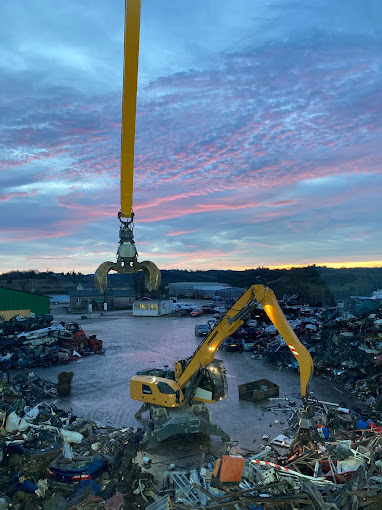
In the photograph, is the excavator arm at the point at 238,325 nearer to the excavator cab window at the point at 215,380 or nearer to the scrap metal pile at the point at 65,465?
the excavator cab window at the point at 215,380

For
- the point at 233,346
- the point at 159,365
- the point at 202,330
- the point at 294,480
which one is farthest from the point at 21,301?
the point at 294,480

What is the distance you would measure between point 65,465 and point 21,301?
3156cm

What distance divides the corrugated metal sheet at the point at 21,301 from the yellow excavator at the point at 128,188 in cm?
3114

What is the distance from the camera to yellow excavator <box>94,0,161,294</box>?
25.4 feet

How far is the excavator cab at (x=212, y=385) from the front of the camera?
11742 millimetres

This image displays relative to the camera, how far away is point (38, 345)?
2481 cm

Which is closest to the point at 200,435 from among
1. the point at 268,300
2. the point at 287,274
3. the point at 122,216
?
the point at 268,300

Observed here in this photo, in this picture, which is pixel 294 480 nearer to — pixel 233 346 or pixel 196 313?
pixel 233 346

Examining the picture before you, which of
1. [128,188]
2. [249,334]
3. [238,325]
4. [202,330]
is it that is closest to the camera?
[128,188]

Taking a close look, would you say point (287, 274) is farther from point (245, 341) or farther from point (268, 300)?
point (268, 300)

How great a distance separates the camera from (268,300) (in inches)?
388

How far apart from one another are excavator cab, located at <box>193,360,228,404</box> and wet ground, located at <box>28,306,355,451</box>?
4.74 ft

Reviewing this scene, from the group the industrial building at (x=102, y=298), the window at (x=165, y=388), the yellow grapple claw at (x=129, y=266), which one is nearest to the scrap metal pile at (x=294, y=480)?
the window at (x=165, y=388)

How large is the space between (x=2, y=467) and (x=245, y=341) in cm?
1971
